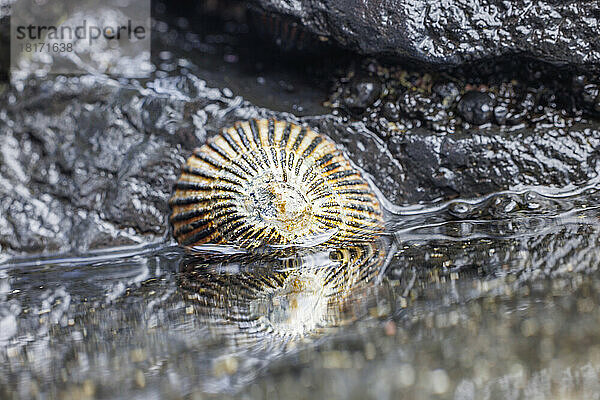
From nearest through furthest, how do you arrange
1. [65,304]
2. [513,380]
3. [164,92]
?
[513,380] < [65,304] < [164,92]

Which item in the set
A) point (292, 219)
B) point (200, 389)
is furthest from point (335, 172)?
Answer: point (200, 389)

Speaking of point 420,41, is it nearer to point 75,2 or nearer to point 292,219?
point 292,219

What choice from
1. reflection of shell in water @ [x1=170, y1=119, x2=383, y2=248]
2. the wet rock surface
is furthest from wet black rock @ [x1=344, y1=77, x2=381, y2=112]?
reflection of shell in water @ [x1=170, y1=119, x2=383, y2=248]

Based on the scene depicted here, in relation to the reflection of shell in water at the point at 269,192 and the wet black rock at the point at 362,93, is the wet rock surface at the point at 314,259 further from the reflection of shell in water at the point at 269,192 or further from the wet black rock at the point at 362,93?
the reflection of shell in water at the point at 269,192

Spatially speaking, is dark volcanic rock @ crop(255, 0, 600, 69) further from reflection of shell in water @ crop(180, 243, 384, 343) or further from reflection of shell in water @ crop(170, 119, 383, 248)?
reflection of shell in water @ crop(180, 243, 384, 343)

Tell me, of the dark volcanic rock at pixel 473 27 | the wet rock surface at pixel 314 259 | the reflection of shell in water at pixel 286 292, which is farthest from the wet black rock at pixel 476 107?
the reflection of shell in water at pixel 286 292

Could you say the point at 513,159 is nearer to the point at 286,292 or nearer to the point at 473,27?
the point at 473,27
